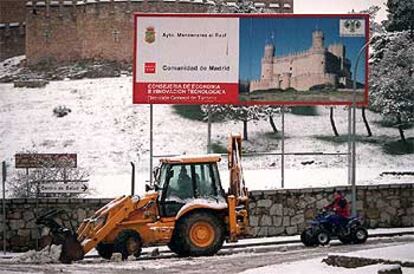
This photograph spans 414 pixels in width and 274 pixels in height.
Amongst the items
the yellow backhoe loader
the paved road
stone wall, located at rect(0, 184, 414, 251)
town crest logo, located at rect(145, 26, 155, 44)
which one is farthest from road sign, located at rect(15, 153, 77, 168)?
the yellow backhoe loader

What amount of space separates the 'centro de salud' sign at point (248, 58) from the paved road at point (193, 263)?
8.75m

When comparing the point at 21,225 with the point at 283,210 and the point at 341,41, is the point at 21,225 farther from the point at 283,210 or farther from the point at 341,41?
the point at 341,41

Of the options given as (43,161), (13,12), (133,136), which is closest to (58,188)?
(43,161)

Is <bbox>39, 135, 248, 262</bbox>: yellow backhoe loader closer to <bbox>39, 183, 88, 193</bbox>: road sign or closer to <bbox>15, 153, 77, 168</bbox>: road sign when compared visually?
<bbox>39, 183, 88, 193</bbox>: road sign

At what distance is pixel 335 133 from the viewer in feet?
148

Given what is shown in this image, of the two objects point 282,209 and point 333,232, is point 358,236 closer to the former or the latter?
point 333,232

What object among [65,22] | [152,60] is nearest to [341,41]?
[152,60]

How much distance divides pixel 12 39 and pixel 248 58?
139 ft

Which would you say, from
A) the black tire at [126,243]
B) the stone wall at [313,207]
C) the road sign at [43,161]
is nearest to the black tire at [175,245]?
the black tire at [126,243]

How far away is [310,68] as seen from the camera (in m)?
30.9

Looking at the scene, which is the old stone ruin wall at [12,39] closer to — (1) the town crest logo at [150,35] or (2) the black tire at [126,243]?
(1) the town crest logo at [150,35]

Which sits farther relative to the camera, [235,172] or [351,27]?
[351,27]

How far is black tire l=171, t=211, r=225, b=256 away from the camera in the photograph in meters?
→ 20.1

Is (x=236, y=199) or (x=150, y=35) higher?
(x=150, y=35)
